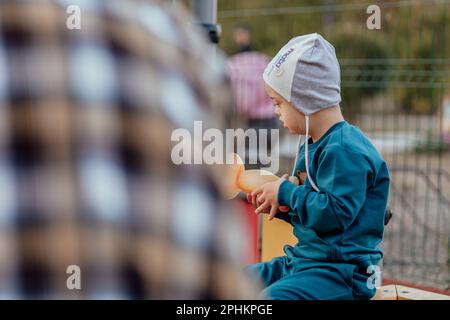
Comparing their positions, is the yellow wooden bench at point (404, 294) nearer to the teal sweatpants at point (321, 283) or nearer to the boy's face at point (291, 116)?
the teal sweatpants at point (321, 283)

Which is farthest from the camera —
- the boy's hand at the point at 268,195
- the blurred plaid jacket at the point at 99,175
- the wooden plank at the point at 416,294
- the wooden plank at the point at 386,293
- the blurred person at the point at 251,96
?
the blurred person at the point at 251,96

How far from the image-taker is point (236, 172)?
2.29 m

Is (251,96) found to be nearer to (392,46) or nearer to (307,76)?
(392,46)

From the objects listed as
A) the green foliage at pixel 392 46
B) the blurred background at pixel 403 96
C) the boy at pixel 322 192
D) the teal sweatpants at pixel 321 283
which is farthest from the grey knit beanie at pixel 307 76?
the green foliage at pixel 392 46

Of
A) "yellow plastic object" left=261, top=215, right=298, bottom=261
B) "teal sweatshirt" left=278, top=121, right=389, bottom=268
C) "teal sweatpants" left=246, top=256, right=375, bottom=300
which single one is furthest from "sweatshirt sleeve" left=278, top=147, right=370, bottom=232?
"yellow plastic object" left=261, top=215, right=298, bottom=261

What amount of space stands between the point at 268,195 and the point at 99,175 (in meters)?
1.75

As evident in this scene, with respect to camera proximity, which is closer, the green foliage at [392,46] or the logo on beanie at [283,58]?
the logo on beanie at [283,58]

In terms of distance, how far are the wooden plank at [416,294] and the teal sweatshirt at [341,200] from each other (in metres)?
0.31

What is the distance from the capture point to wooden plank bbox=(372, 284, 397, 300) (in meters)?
2.40

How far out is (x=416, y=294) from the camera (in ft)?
8.70

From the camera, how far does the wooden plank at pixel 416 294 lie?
255cm

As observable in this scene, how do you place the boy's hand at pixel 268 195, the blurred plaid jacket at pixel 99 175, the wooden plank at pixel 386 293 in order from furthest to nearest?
the wooden plank at pixel 386 293 < the boy's hand at pixel 268 195 < the blurred plaid jacket at pixel 99 175

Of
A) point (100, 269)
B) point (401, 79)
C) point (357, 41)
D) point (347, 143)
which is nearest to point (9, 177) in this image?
point (100, 269)

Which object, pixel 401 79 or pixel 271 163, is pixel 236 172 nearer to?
pixel 271 163
